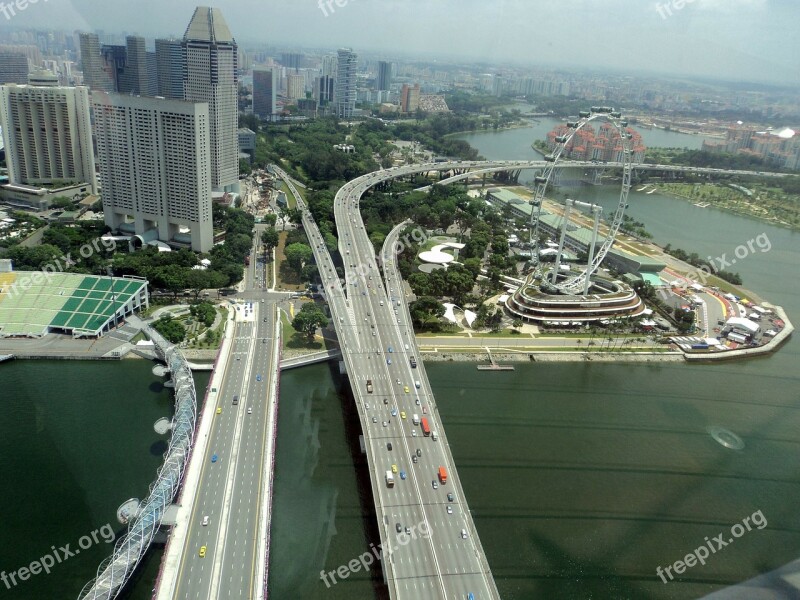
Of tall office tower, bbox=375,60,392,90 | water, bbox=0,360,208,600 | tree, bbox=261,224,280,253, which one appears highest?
tall office tower, bbox=375,60,392,90

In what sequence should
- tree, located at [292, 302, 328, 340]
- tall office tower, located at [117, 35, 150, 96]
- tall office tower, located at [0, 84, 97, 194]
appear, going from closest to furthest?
tree, located at [292, 302, 328, 340]
tall office tower, located at [0, 84, 97, 194]
tall office tower, located at [117, 35, 150, 96]

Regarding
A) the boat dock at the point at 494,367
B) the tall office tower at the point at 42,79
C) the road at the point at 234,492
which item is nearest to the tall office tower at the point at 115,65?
the tall office tower at the point at 42,79

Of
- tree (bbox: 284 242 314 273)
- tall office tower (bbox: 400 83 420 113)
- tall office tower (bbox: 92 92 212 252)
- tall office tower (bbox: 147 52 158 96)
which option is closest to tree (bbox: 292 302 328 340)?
tree (bbox: 284 242 314 273)

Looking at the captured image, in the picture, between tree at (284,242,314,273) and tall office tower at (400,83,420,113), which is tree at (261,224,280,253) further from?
→ tall office tower at (400,83,420,113)

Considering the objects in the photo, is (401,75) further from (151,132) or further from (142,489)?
(142,489)

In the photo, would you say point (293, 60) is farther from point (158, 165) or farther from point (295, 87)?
point (158, 165)

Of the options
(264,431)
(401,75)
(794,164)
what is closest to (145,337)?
(264,431)
